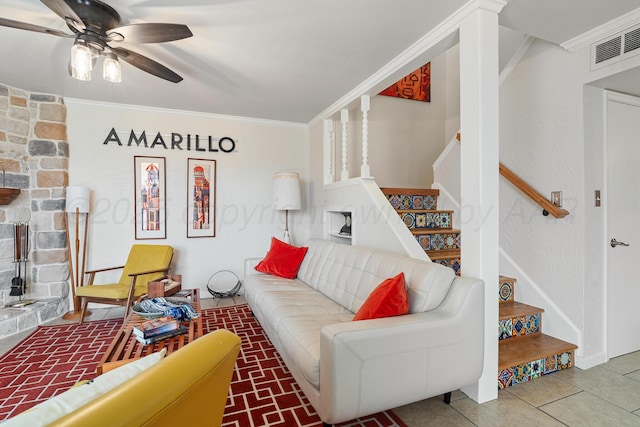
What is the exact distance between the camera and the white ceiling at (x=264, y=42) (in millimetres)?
1954

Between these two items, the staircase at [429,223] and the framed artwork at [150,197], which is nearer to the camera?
the staircase at [429,223]

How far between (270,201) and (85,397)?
3880 mm

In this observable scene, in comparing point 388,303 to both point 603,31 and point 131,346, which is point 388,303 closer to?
point 131,346

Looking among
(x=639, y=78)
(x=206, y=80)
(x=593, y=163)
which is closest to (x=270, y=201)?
(x=206, y=80)

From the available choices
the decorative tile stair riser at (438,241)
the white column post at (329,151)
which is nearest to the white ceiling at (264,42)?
the white column post at (329,151)

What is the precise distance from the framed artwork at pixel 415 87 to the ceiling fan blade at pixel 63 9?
11.5 feet

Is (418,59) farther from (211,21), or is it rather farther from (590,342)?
(590,342)

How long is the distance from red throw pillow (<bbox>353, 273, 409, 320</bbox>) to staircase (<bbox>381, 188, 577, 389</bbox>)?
2.70 ft

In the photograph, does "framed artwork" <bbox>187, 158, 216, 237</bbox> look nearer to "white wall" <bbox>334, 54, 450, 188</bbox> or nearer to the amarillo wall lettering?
the amarillo wall lettering

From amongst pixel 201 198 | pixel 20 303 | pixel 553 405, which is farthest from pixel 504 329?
pixel 20 303

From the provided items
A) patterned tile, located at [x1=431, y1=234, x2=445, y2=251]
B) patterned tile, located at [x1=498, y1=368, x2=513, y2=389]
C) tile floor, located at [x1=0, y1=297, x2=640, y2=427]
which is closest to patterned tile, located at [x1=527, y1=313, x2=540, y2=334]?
tile floor, located at [x1=0, y1=297, x2=640, y2=427]

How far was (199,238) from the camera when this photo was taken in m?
4.14

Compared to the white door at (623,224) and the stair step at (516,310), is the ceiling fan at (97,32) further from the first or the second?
the white door at (623,224)

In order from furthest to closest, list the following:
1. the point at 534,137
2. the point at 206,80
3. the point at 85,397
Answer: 1. the point at 206,80
2. the point at 534,137
3. the point at 85,397
